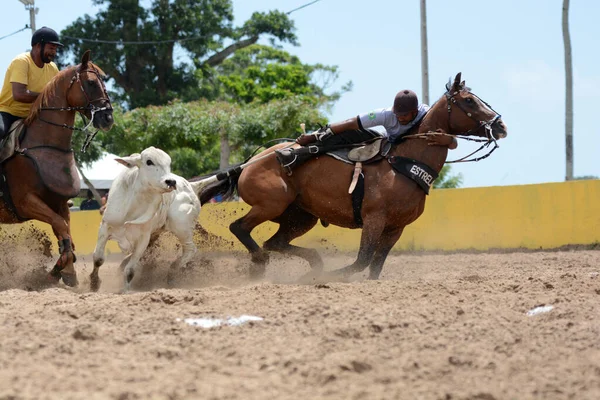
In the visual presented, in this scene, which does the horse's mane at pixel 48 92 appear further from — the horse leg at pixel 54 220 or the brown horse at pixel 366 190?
the brown horse at pixel 366 190

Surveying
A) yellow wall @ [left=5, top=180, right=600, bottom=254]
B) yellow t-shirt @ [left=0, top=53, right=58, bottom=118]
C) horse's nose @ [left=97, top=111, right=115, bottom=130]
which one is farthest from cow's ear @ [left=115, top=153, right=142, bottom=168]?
yellow wall @ [left=5, top=180, right=600, bottom=254]

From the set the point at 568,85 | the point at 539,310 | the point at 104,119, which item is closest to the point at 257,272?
the point at 104,119

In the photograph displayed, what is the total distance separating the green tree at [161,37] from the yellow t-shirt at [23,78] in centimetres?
2405

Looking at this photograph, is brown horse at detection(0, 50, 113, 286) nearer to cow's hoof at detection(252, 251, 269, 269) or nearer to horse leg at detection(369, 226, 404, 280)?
cow's hoof at detection(252, 251, 269, 269)

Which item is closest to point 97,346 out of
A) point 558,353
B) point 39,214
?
point 558,353

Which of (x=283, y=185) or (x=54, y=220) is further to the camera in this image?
(x=283, y=185)

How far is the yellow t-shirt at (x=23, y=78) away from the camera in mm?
8805

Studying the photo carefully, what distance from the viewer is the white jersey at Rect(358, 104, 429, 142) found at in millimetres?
9000

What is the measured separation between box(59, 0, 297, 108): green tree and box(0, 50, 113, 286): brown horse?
24577 millimetres

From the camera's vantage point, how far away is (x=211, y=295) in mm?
6840

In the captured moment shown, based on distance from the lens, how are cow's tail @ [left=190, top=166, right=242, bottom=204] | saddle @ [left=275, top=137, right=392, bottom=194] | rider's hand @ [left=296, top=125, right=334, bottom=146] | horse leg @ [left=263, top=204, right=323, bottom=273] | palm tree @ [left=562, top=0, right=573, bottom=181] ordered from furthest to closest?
palm tree @ [left=562, top=0, right=573, bottom=181], cow's tail @ [left=190, top=166, right=242, bottom=204], horse leg @ [left=263, top=204, right=323, bottom=273], rider's hand @ [left=296, top=125, right=334, bottom=146], saddle @ [left=275, top=137, right=392, bottom=194]

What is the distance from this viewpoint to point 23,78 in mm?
8812

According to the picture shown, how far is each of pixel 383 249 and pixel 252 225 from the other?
162 cm

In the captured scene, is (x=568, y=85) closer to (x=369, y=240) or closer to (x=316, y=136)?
(x=316, y=136)
